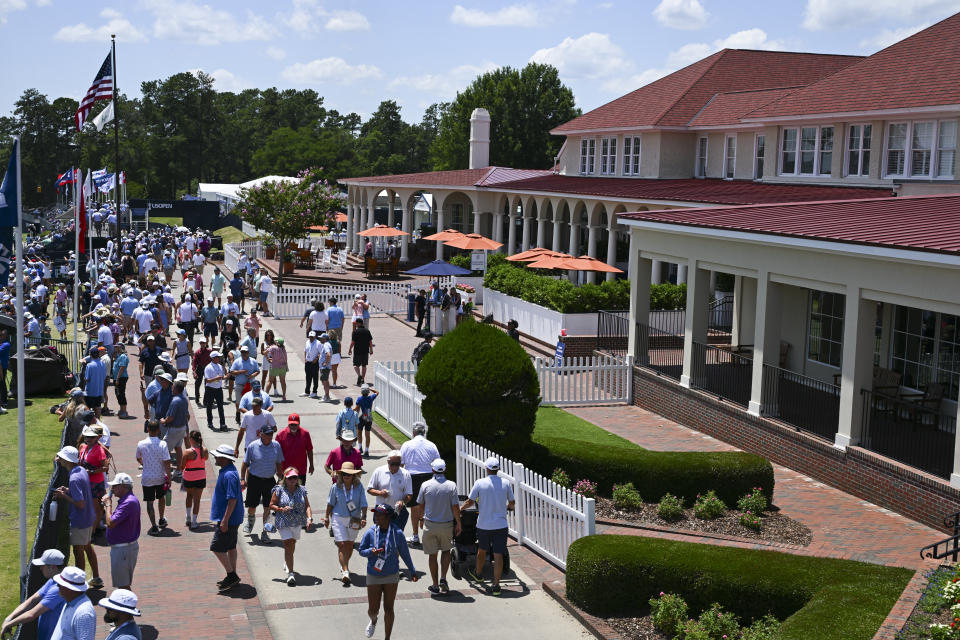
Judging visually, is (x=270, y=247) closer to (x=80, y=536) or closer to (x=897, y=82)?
(x=897, y=82)

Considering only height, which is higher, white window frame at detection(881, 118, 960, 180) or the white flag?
the white flag

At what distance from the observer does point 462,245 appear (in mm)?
34906

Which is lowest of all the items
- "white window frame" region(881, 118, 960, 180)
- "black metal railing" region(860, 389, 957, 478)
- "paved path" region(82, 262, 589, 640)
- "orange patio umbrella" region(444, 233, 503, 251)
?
"paved path" region(82, 262, 589, 640)

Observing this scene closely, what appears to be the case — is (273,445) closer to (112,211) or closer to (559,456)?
(559,456)

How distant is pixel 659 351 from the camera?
23328mm

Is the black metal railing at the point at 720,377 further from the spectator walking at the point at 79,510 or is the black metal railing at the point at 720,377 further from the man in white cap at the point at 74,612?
the man in white cap at the point at 74,612

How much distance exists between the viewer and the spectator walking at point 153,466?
12.6 m

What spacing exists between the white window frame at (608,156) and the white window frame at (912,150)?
16.0 metres

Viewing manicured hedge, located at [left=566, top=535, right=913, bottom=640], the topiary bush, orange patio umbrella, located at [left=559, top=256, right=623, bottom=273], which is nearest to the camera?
manicured hedge, located at [left=566, top=535, right=913, bottom=640]

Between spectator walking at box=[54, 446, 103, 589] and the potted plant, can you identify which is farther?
the potted plant

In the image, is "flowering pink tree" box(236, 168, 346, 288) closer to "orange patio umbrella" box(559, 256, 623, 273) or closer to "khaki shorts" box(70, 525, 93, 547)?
"orange patio umbrella" box(559, 256, 623, 273)

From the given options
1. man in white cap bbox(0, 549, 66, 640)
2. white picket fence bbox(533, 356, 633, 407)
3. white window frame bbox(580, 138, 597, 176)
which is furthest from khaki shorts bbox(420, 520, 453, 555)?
white window frame bbox(580, 138, 597, 176)

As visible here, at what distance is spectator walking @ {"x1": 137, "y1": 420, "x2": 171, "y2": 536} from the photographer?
496 inches

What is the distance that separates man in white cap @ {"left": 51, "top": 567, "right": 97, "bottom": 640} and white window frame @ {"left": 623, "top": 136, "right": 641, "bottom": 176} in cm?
3260
